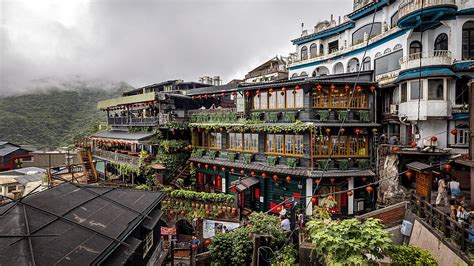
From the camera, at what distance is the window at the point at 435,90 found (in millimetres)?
18625

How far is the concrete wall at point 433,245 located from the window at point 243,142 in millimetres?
13699

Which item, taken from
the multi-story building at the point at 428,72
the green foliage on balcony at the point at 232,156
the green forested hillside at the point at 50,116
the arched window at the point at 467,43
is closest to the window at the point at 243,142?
the green foliage on balcony at the point at 232,156

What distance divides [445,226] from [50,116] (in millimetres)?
94228

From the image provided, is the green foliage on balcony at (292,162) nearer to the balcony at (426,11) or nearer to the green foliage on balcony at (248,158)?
the green foliage on balcony at (248,158)

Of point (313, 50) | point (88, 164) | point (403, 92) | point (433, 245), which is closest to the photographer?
point (433, 245)

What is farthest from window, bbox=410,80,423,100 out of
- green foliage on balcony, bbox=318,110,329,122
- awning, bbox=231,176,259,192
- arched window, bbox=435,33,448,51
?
awning, bbox=231,176,259,192

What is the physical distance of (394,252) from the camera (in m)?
9.23

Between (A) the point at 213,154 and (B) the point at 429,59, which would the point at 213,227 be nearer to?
(A) the point at 213,154

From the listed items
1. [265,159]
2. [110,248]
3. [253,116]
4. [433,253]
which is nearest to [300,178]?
[265,159]

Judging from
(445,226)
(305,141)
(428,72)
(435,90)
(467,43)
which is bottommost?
(445,226)

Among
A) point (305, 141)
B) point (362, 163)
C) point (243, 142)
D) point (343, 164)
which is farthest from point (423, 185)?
point (243, 142)

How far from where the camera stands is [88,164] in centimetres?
3012

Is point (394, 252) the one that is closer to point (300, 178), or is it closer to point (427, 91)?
point (300, 178)

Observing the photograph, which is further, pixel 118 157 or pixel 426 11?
pixel 118 157
